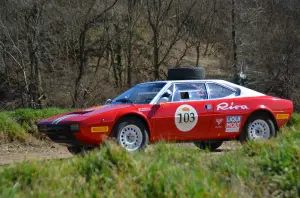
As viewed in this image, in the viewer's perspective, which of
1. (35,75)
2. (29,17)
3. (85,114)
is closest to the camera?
(85,114)

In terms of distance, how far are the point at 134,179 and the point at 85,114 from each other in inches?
136

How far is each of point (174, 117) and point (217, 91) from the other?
1255 millimetres

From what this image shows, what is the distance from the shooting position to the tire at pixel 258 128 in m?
10.2

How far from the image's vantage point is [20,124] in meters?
12.8

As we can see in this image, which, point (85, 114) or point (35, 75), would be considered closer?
point (85, 114)

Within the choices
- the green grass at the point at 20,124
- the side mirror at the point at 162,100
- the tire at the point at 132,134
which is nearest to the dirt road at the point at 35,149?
the green grass at the point at 20,124

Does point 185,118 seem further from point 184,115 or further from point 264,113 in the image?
point 264,113

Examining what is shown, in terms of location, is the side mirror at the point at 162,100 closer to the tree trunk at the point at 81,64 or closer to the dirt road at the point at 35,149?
the dirt road at the point at 35,149

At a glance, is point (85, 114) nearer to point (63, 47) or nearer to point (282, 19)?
point (63, 47)

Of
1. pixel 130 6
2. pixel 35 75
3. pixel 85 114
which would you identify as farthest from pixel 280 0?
pixel 85 114

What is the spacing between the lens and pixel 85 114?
29.7 ft

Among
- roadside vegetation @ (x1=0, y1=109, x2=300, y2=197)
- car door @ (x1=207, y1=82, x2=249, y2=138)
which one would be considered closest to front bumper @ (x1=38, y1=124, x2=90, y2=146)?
roadside vegetation @ (x1=0, y1=109, x2=300, y2=197)

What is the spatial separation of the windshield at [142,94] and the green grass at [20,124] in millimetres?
3219

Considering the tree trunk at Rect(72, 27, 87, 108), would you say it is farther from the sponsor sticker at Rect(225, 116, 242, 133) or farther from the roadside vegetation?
the roadside vegetation
